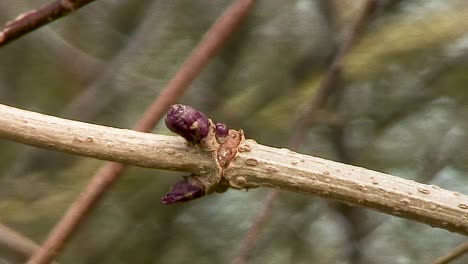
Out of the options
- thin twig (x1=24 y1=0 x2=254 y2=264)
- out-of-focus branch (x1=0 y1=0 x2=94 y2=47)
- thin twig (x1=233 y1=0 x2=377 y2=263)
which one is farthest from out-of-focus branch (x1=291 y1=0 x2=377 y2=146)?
out-of-focus branch (x1=0 y1=0 x2=94 y2=47)

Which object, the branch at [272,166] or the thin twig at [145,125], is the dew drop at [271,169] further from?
the thin twig at [145,125]

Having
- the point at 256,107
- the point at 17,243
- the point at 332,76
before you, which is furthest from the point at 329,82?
the point at 17,243

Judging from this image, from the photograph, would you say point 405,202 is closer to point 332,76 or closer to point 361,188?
point 361,188

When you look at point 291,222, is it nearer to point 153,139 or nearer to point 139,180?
point 139,180

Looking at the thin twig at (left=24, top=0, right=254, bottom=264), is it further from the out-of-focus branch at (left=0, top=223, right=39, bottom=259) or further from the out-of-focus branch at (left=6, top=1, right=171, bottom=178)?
the out-of-focus branch at (left=6, top=1, right=171, bottom=178)

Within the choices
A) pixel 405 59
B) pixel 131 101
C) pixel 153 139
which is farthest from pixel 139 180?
pixel 153 139
